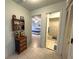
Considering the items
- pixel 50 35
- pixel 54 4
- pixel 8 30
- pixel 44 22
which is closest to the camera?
pixel 8 30

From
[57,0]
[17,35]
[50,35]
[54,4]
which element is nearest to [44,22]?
[54,4]

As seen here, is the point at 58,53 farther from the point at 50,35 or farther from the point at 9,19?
the point at 50,35

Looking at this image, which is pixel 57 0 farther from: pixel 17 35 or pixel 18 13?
pixel 17 35

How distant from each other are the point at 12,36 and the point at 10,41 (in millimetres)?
236

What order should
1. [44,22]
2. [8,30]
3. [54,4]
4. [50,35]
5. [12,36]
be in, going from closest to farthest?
[8,30] < [12,36] < [54,4] < [44,22] < [50,35]

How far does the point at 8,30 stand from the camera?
271 cm
